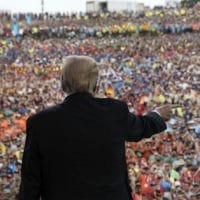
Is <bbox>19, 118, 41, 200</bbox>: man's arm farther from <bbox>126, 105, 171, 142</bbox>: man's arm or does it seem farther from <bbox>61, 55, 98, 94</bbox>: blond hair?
<bbox>126, 105, 171, 142</bbox>: man's arm

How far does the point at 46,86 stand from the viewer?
20875 millimetres

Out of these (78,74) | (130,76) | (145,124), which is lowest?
(130,76)

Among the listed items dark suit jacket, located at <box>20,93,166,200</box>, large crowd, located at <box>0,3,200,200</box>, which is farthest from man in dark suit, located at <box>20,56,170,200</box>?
large crowd, located at <box>0,3,200,200</box>

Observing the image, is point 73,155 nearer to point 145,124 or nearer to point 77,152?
point 77,152

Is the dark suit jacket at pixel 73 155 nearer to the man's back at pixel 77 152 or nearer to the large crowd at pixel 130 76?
the man's back at pixel 77 152

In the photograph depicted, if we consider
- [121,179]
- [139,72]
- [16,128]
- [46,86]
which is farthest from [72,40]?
[121,179]

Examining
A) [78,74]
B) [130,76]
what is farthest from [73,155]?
[130,76]

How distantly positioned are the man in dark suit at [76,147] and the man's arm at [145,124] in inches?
2.0

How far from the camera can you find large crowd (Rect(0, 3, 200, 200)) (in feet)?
35.3

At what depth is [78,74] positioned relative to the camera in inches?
79.4

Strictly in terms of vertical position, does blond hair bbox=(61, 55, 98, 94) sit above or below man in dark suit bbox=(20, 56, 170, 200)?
above

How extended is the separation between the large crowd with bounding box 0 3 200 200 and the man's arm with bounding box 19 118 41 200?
33 cm

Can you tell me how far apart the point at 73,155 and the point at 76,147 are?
0.10ft

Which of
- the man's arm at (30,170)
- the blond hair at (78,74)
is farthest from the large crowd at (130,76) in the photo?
the man's arm at (30,170)
